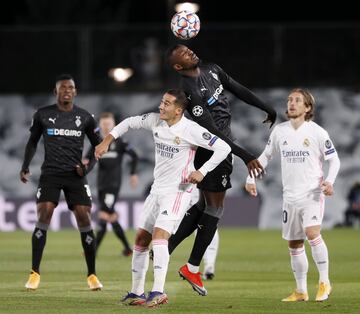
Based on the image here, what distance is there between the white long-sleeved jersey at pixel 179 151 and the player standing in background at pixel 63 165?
6.81ft

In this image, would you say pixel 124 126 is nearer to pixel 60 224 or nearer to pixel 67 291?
pixel 67 291

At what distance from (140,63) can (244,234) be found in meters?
6.16

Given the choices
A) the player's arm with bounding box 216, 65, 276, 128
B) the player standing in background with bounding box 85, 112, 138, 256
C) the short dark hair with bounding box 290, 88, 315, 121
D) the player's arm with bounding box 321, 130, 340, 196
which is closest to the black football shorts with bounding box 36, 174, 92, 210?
the player's arm with bounding box 216, 65, 276, 128

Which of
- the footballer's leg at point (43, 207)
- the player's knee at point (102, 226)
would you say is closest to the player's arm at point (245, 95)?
the footballer's leg at point (43, 207)

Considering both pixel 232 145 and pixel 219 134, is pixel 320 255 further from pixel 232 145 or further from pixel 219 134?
pixel 219 134

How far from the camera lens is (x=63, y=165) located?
1402 centimetres

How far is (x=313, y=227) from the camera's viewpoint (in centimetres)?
1252

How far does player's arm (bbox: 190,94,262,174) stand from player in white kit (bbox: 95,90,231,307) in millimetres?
224

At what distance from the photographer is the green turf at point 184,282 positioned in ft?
39.0

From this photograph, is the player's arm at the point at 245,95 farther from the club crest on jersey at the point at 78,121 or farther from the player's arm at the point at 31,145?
the player's arm at the point at 31,145

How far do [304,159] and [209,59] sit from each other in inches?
666

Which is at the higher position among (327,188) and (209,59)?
(209,59)

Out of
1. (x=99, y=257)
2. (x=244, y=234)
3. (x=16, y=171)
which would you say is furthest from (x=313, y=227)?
(x=16, y=171)

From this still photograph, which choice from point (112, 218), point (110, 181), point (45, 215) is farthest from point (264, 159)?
point (110, 181)
